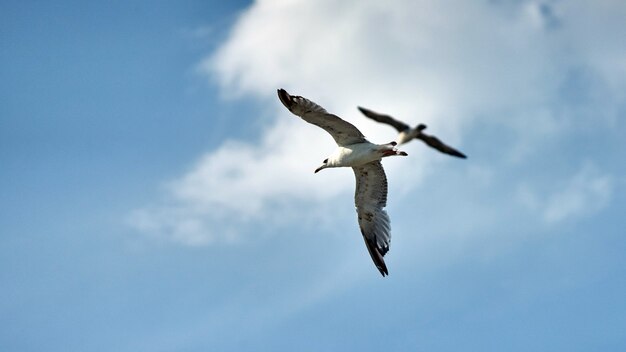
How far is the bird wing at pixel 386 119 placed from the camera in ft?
55.5

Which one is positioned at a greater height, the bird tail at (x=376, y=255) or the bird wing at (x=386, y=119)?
the bird tail at (x=376, y=255)

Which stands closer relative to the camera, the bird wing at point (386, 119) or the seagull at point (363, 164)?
the bird wing at point (386, 119)

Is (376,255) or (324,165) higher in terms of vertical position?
(324,165)

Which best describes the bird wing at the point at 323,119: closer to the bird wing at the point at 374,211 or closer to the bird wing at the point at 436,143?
the bird wing at the point at 374,211

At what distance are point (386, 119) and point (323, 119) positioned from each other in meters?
7.04

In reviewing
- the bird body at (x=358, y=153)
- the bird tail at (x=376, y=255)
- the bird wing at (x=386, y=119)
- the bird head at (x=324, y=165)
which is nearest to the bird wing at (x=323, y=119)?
the bird body at (x=358, y=153)

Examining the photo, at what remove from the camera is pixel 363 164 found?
997 inches

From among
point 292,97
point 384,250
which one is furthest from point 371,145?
point 384,250

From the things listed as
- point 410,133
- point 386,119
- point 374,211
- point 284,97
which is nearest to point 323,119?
point 284,97

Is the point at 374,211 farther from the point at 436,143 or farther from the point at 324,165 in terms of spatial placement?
the point at 436,143

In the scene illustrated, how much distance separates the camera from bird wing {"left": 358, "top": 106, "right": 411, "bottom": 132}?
16.9 m

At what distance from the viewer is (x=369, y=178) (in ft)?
86.3

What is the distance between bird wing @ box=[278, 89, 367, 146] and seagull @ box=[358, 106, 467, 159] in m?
6.46

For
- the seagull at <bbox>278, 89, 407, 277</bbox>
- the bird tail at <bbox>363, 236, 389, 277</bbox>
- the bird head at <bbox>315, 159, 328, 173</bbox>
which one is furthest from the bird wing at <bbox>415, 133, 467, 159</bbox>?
the bird tail at <bbox>363, 236, 389, 277</bbox>
